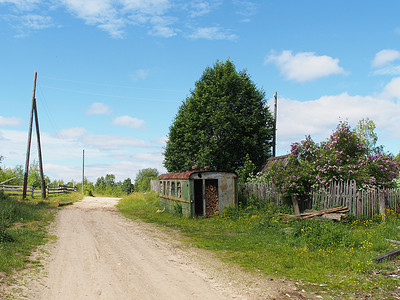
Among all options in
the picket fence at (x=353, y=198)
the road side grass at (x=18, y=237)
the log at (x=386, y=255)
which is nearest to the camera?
the road side grass at (x=18, y=237)

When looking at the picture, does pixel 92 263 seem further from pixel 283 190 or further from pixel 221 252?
pixel 283 190

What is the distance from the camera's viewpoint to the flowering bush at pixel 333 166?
1513 centimetres

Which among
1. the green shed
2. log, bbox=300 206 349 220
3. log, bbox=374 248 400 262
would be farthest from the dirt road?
the green shed

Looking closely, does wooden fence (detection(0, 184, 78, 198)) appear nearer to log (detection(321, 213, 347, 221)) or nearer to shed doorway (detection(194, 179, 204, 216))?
shed doorway (detection(194, 179, 204, 216))

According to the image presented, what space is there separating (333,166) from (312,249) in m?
6.88

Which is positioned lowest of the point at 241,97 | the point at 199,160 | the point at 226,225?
the point at 226,225

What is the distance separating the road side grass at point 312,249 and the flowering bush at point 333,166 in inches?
85.7

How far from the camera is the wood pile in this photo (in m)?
17.4

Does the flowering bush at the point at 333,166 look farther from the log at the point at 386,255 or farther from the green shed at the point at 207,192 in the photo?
the log at the point at 386,255

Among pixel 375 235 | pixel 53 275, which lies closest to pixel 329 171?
pixel 375 235

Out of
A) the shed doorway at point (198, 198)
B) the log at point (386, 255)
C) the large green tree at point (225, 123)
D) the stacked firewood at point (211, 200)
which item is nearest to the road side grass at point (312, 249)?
the log at point (386, 255)

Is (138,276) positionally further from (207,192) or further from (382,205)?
(382,205)

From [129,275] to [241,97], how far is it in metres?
19.3

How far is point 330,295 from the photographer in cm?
600
